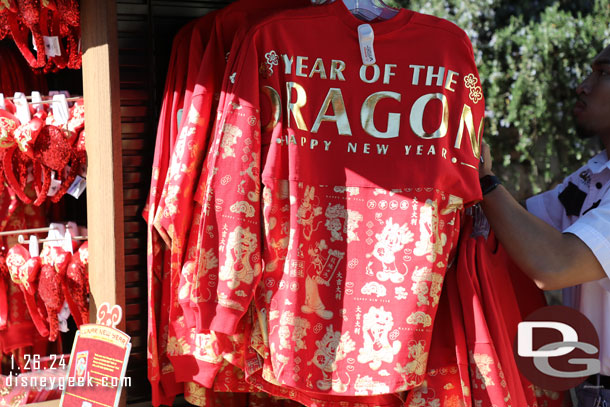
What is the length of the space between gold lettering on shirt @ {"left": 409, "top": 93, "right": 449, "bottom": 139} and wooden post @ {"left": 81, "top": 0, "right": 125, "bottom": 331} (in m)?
0.79

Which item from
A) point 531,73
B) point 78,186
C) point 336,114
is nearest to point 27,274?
point 78,186

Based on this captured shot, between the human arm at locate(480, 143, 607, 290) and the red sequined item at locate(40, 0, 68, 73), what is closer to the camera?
the human arm at locate(480, 143, 607, 290)

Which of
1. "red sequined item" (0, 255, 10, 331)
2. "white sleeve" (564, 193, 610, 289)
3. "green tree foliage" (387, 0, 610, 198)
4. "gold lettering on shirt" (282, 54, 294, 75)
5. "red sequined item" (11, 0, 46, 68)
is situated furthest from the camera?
"green tree foliage" (387, 0, 610, 198)

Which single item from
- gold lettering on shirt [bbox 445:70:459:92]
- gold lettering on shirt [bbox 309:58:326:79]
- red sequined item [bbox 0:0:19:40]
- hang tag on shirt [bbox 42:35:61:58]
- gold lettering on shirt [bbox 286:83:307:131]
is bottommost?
gold lettering on shirt [bbox 286:83:307:131]

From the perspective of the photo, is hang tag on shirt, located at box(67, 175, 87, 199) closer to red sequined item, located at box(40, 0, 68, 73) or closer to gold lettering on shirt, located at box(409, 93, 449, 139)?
red sequined item, located at box(40, 0, 68, 73)

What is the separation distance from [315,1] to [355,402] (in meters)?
1.06

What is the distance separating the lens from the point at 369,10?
177 cm

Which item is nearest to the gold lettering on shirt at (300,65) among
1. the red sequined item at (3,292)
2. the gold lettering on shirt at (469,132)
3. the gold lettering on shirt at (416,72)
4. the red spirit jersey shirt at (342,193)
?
the red spirit jersey shirt at (342,193)

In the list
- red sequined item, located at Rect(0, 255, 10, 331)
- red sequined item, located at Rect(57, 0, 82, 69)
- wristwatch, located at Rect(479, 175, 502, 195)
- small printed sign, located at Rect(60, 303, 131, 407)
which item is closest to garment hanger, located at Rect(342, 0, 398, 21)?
wristwatch, located at Rect(479, 175, 502, 195)

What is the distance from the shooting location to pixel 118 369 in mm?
1783

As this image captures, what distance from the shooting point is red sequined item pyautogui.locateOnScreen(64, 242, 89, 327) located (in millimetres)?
1975

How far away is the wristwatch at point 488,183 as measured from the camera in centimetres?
185

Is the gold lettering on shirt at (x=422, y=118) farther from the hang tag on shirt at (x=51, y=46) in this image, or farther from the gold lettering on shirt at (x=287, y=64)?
the hang tag on shirt at (x=51, y=46)

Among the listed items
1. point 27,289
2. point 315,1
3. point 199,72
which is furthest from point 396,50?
point 27,289
